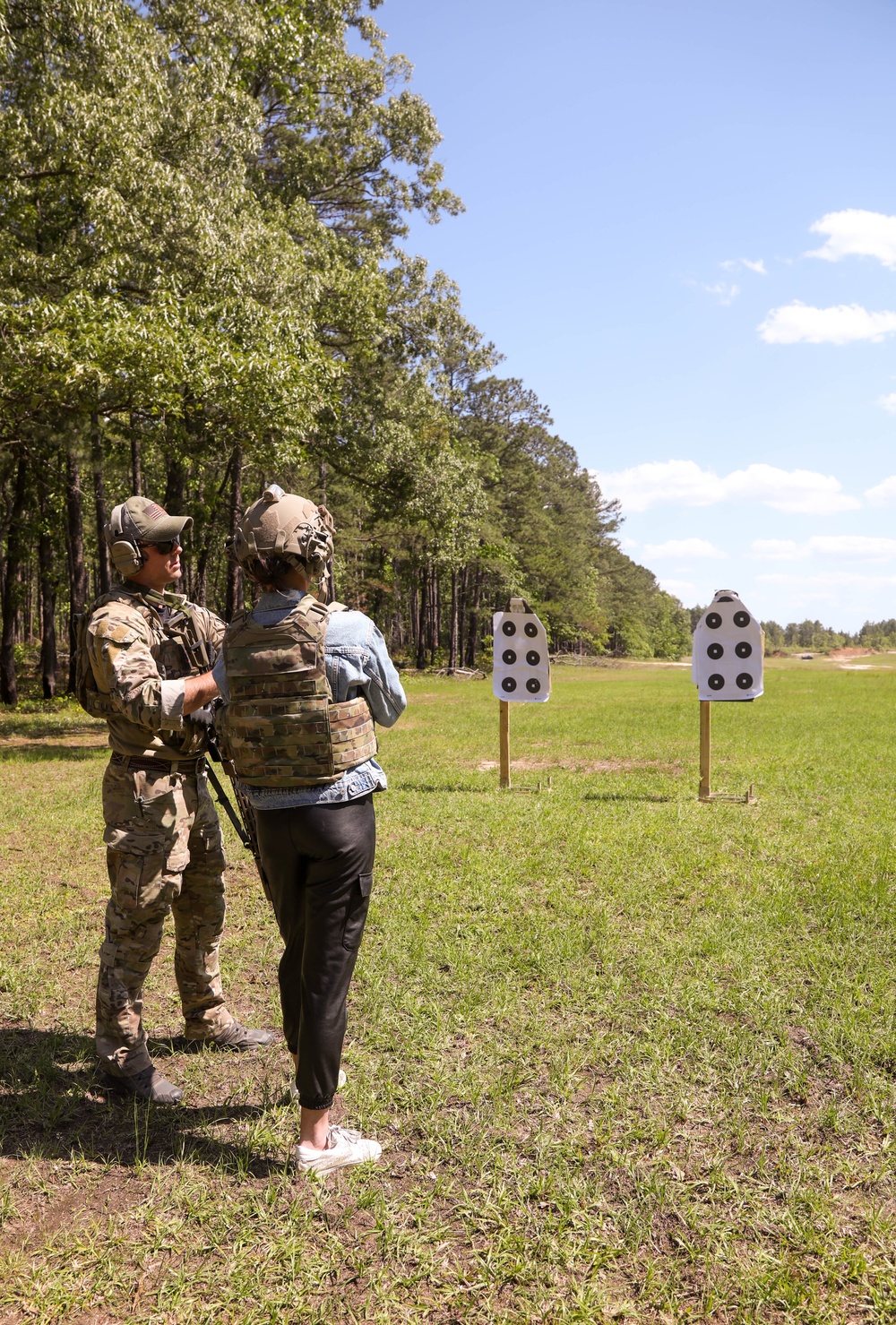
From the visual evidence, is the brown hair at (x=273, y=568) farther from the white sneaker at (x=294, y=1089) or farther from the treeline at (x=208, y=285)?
the treeline at (x=208, y=285)

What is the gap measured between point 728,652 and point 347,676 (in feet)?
26.2

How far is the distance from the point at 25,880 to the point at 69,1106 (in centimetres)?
367

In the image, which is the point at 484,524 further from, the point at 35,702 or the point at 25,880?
the point at 25,880

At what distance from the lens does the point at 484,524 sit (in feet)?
127

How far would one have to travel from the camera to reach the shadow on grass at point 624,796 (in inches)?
389

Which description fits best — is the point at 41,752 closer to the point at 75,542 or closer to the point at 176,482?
the point at 75,542

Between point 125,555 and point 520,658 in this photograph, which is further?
point 520,658

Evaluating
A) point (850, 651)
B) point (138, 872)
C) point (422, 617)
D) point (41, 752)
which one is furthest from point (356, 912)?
point (850, 651)

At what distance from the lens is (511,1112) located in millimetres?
3502

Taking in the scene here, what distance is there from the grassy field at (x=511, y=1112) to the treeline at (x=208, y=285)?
861cm

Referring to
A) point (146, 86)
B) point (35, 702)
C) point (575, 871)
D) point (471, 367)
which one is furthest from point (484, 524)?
point (575, 871)

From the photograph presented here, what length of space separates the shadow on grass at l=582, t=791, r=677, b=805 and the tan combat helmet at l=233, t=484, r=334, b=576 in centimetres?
759

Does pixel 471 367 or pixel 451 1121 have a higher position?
pixel 471 367

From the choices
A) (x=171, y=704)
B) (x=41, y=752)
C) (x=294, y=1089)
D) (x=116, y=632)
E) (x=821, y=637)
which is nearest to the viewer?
(x=171, y=704)
